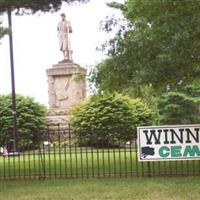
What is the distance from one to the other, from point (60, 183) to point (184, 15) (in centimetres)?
415

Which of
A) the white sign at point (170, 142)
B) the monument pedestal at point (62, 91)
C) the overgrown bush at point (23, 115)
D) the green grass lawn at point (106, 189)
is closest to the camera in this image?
the green grass lawn at point (106, 189)

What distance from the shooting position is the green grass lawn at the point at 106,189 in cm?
924

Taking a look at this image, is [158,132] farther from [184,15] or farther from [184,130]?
[184,15]

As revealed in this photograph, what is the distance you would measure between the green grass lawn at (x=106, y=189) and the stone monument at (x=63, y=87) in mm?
16415

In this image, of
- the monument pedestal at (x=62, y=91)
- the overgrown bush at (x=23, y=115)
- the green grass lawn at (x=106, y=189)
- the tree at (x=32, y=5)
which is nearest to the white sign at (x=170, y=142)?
the green grass lawn at (x=106, y=189)

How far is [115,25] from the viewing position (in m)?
13.1

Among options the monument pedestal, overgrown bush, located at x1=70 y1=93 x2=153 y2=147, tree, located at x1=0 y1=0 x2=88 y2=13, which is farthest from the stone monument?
tree, located at x1=0 y1=0 x2=88 y2=13

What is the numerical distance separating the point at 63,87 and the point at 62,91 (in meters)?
0.22

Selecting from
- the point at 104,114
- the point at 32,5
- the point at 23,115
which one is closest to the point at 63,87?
the point at 23,115

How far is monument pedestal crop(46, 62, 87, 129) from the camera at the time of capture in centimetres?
2772

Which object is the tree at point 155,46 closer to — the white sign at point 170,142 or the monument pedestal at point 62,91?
the white sign at point 170,142

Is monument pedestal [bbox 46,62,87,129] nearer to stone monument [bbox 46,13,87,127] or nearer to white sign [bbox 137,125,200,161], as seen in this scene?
stone monument [bbox 46,13,87,127]

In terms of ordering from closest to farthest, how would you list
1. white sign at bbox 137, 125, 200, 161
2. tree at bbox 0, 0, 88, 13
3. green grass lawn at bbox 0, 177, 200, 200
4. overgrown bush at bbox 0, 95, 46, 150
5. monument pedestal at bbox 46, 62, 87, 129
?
green grass lawn at bbox 0, 177, 200, 200
tree at bbox 0, 0, 88, 13
white sign at bbox 137, 125, 200, 161
overgrown bush at bbox 0, 95, 46, 150
monument pedestal at bbox 46, 62, 87, 129

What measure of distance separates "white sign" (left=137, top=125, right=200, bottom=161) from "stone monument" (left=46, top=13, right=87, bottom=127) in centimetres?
1647
